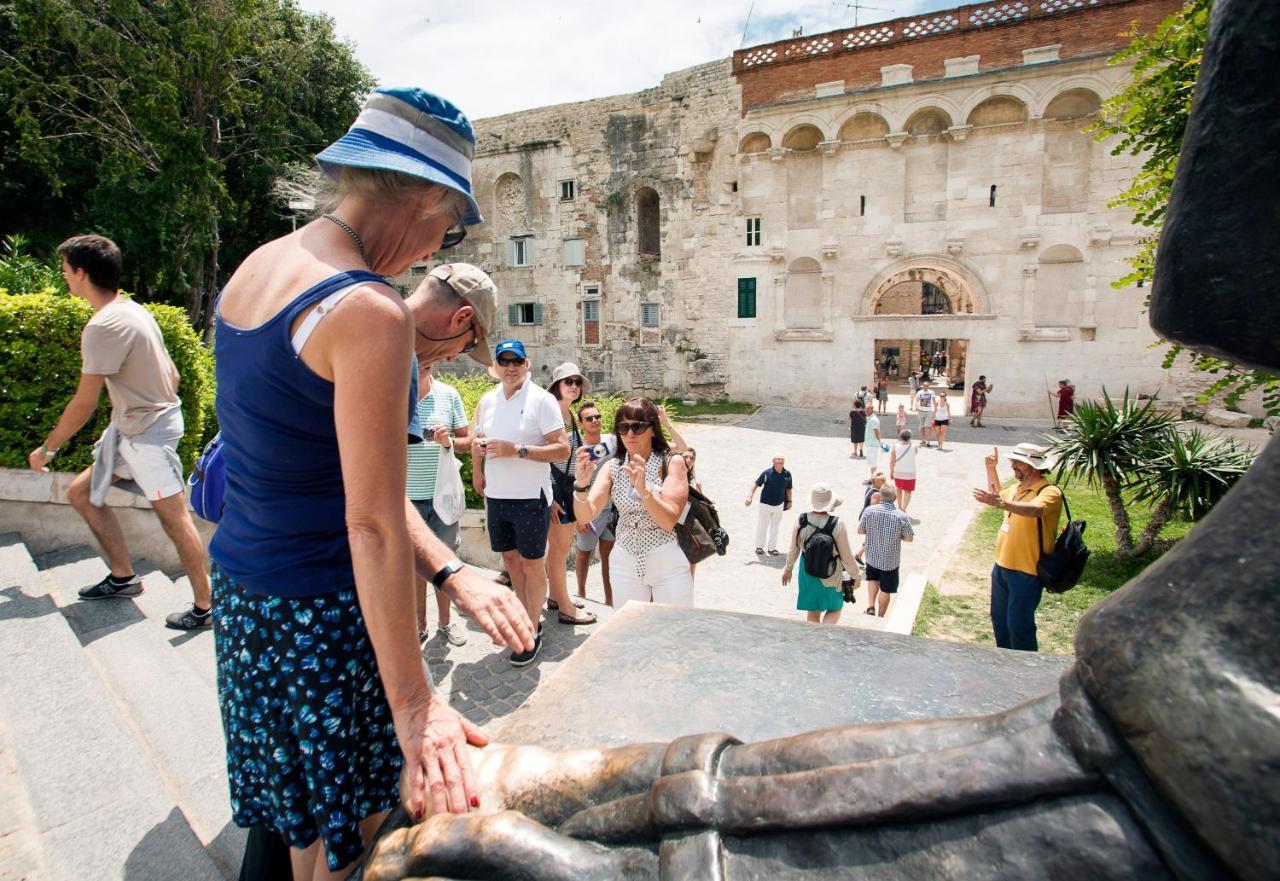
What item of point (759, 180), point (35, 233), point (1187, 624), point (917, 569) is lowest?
point (917, 569)

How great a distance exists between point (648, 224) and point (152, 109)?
48.6ft

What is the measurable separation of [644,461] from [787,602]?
3.61m

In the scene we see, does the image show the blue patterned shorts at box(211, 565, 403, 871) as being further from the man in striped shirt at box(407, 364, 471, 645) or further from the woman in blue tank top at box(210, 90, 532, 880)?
the man in striped shirt at box(407, 364, 471, 645)

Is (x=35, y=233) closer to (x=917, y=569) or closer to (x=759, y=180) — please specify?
(x=759, y=180)

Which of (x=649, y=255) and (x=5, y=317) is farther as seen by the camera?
(x=649, y=255)

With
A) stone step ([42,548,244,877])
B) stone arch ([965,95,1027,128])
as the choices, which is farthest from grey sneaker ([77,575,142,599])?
stone arch ([965,95,1027,128])

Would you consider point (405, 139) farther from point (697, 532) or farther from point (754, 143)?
point (754, 143)

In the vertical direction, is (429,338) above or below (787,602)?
above

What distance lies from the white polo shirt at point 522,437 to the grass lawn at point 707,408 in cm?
1664

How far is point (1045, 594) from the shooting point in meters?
7.02

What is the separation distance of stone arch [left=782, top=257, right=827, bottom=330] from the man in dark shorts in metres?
16.2

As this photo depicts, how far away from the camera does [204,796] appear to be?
2561mm

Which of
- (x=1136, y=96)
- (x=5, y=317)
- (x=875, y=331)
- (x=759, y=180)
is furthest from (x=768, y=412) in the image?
(x=5, y=317)

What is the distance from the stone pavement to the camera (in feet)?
13.3
